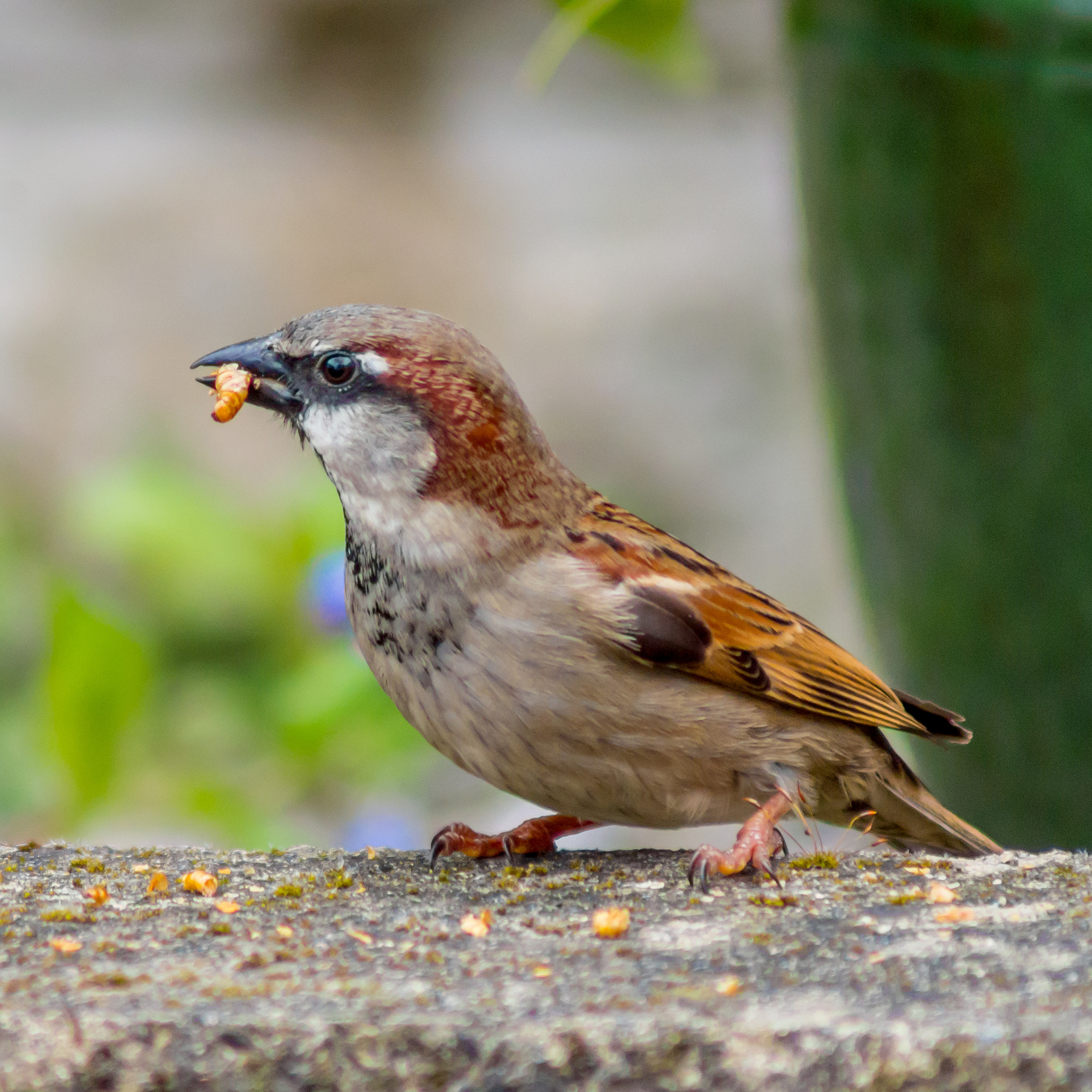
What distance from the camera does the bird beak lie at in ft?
9.20

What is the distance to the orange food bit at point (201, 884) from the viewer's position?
2324 millimetres

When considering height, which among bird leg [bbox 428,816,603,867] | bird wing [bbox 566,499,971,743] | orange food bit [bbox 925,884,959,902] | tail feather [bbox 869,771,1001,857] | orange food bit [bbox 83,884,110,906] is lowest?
orange food bit [bbox 925,884,959,902]

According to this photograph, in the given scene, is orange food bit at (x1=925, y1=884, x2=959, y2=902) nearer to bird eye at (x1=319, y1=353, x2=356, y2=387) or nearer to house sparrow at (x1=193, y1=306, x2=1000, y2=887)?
house sparrow at (x1=193, y1=306, x2=1000, y2=887)

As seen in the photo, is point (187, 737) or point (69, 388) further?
point (69, 388)

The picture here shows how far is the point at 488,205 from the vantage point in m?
9.12

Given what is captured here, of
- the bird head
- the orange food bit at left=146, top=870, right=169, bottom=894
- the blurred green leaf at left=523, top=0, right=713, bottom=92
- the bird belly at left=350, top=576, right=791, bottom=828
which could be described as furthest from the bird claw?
the blurred green leaf at left=523, top=0, right=713, bottom=92

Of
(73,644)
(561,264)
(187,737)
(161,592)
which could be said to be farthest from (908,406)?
(561,264)

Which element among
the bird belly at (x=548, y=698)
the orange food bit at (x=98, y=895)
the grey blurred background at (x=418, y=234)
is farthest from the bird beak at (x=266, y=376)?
the grey blurred background at (x=418, y=234)

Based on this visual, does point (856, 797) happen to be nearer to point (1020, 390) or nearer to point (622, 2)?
point (1020, 390)

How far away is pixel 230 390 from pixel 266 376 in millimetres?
83

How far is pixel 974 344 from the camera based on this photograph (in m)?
3.21

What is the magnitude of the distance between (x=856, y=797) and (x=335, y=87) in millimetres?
7057

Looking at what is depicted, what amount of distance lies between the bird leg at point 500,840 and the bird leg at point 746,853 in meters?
0.36

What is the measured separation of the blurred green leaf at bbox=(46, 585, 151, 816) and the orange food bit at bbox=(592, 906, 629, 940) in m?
2.05
